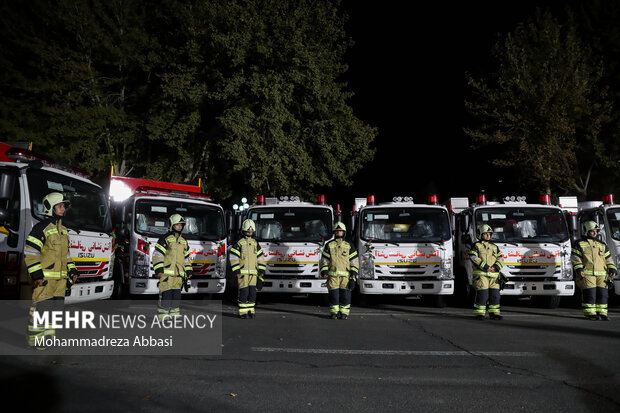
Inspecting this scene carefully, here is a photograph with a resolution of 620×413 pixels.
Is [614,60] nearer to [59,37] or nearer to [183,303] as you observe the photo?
[183,303]

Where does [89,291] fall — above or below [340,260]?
below

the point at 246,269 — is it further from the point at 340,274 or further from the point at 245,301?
the point at 340,274

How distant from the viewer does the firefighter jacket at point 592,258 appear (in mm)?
10281

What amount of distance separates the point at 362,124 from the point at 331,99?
1.78 metres

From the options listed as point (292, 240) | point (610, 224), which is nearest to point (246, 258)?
point (292, 240)

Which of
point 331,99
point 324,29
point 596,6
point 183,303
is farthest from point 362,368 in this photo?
point 596,6

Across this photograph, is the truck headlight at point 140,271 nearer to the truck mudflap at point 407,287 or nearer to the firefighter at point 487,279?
the truck mudflap at point 407,287

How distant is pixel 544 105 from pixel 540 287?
12.9 meters

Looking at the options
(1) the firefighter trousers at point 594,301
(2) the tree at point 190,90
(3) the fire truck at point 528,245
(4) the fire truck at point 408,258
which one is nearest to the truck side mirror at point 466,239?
(3) the fire truck at point 528,245

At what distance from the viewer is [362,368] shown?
606cm

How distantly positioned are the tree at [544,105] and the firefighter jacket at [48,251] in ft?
64.0

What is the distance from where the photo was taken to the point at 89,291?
866 centimetres

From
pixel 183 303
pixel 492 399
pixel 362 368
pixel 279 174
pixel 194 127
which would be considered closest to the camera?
pixel 492 399

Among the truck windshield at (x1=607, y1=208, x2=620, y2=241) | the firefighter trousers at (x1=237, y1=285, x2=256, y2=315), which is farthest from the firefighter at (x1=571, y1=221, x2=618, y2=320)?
the firefighter trousers at (x1=237, y1=285, x2=256, y2=315)
